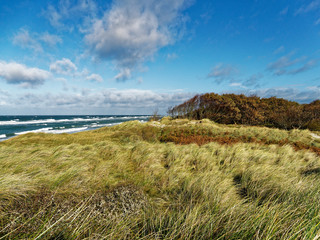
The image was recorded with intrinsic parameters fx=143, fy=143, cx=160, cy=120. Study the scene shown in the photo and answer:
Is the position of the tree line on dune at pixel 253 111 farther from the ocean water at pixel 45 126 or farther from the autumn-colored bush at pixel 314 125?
the ocean water at pixel 45 126

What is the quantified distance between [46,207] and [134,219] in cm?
117

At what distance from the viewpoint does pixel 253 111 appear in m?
18.1

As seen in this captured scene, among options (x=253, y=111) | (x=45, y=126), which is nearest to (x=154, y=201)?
(x=253, y=111)

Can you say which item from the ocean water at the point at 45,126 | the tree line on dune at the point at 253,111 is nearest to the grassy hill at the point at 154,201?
the tree line on dune at the point at 253,111

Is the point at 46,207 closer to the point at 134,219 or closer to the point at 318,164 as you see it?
the point at 134,219

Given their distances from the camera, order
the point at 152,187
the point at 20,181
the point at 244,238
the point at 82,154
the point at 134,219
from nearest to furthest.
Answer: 1. the point at 244,238
2. the point at 134,219
3. the point at 20,181
4. the point at 152,187
5. the point at 82,154

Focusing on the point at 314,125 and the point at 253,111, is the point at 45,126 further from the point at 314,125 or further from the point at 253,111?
the point at 314,125

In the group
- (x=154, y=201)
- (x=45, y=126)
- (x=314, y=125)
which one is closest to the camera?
(x=154, y=201)

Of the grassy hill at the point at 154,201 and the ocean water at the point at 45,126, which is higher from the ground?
the grassy hill at the point at 154,201

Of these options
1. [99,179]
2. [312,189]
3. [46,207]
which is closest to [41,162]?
[99,179]

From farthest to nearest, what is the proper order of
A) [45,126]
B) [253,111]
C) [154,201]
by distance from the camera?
1. [45,126]
2. [253,111]
3. [154,201]

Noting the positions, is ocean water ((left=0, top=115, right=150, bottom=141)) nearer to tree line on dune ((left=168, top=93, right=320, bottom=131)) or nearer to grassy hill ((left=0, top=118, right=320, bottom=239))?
tree line on dune ((left=168, top=93, right=320, bottom=131))

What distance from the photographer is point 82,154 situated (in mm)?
4875

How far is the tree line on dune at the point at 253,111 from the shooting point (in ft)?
49.3
